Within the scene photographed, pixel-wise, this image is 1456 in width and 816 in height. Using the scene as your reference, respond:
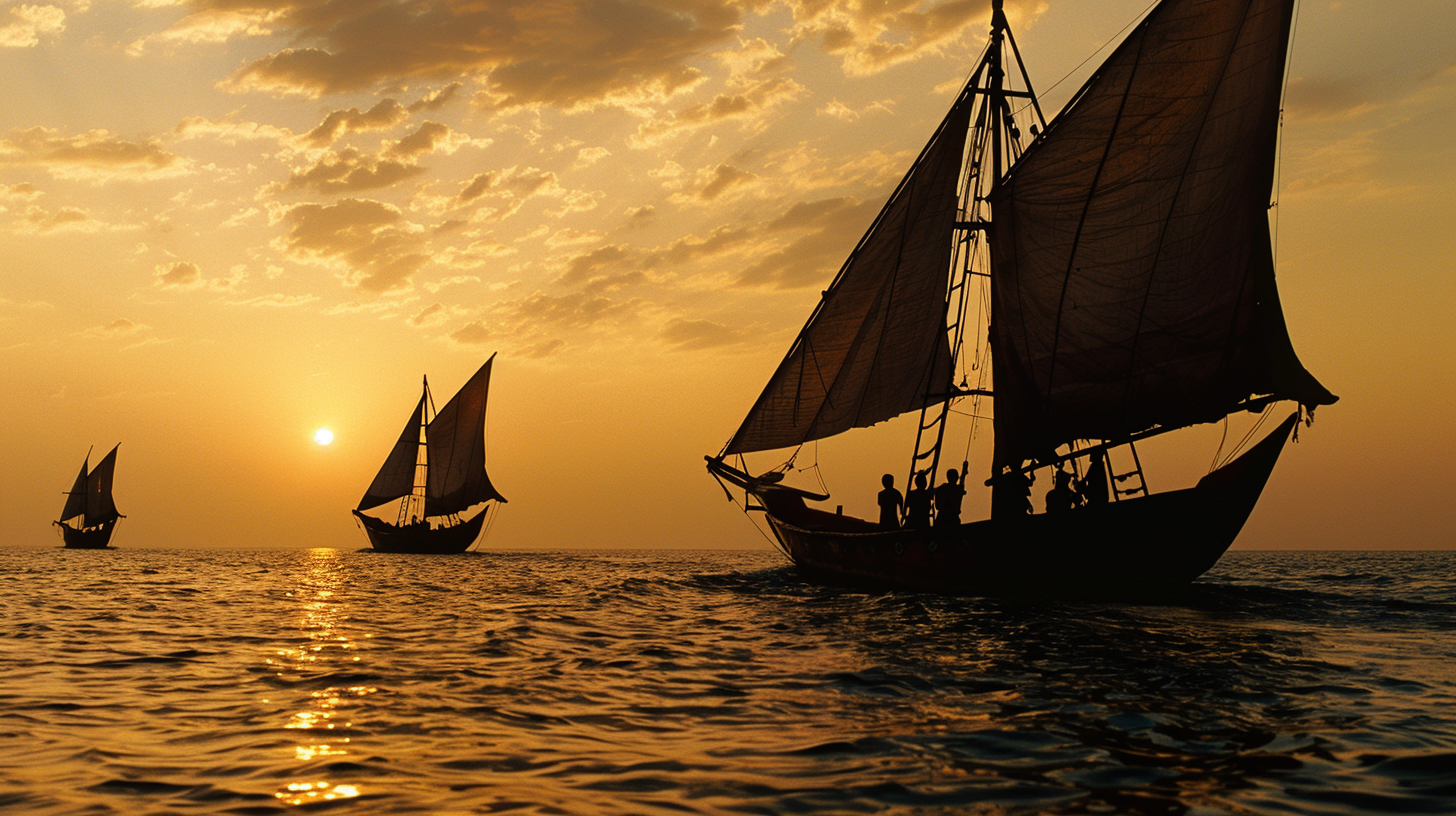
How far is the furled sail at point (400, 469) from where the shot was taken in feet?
286

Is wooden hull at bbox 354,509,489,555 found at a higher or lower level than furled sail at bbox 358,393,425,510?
lower

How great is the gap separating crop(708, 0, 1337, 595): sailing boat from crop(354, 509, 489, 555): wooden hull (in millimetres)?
72156

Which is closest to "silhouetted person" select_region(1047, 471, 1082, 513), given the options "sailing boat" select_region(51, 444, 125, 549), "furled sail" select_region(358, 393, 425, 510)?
"furled sail" select_region(358, 393, 425, 510)

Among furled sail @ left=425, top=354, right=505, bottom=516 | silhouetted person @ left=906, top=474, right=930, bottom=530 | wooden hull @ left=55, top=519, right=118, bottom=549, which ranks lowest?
wooden hull @ left=55, top=519, right=118, bottom=549

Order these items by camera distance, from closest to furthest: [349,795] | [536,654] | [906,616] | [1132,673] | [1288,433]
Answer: [349,795] → [1132,673] → [536,654] → [906,616] → [1288,433]

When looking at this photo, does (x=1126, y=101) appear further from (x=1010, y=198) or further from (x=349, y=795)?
(x=349, y=795)

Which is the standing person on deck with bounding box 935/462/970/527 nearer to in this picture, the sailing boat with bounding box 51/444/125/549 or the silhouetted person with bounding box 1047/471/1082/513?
the silhouetted person with bounding box 1047/471/1082/513

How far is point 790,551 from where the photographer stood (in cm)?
3666

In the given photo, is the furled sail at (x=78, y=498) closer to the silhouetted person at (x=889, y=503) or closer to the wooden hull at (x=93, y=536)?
the wooden hull at (x=93, y=536)

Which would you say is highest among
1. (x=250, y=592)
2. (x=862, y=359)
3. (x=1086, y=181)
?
(x=1086, y=181)

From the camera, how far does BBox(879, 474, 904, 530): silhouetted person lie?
28.2 meters

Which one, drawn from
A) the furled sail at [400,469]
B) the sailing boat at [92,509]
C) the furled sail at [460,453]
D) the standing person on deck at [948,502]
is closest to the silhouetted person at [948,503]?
the standing person on deck at [948,502]

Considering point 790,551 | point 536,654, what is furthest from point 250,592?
point 536,654

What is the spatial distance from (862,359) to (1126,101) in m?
9.96
